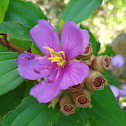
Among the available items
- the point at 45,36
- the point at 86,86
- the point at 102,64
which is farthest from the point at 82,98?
the point at 45,36

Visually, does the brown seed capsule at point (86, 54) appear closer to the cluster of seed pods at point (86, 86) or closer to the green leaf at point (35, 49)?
the cluster of seed pods at point (86, 86)

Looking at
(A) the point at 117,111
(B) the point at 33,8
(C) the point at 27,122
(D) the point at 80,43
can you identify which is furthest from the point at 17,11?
(A) the point at 117,111

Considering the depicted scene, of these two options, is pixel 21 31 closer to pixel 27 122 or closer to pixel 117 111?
pixel 27 122

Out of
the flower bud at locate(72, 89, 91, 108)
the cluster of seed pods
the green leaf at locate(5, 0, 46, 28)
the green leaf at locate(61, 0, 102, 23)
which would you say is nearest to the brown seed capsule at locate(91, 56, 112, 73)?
the cluster of seed pods

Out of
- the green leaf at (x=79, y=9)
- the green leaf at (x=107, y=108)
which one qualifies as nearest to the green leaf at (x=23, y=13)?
the green leaf at (x=79, y=9)

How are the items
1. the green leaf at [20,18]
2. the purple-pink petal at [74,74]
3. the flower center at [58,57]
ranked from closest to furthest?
the purple-pink petal at [74,74] < the flower center at [58,57] < the green leaf at [20,18]

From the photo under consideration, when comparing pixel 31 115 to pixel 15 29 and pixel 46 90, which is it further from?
pixel 15 29
